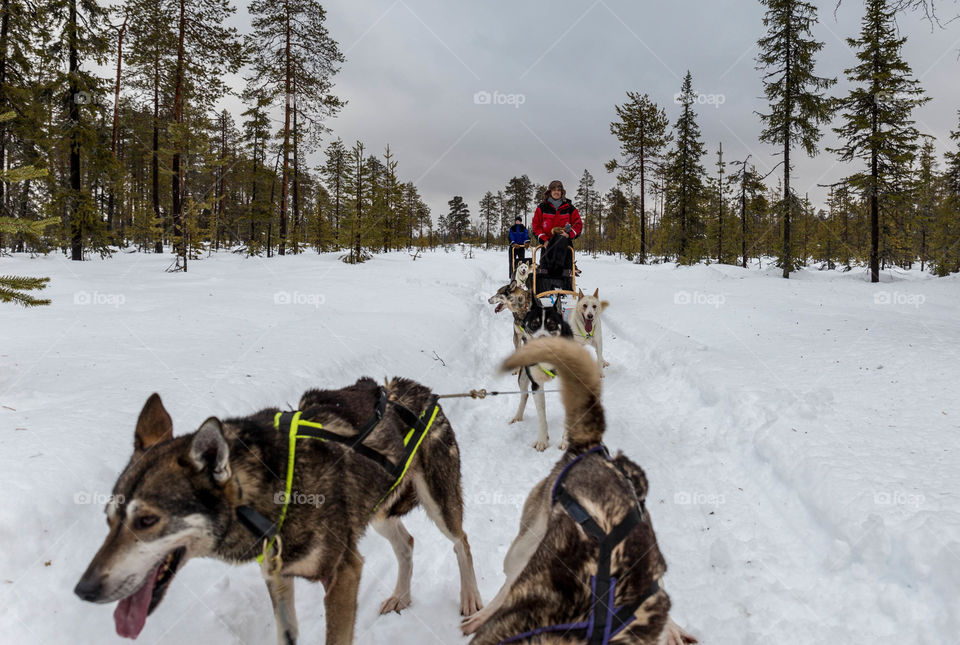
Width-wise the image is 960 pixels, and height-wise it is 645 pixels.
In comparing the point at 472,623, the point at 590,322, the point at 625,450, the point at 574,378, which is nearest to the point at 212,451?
the point at 574,378

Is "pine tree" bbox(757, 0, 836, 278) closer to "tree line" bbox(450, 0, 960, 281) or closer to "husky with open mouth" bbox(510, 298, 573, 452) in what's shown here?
"tree line" bbox(450, 0, 960, 281)

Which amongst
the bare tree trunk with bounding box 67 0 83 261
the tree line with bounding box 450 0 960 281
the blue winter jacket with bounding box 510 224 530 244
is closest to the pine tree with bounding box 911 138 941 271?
the tree line with bounding box 450 0 960 281

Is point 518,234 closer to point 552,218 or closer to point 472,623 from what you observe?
point 552,218

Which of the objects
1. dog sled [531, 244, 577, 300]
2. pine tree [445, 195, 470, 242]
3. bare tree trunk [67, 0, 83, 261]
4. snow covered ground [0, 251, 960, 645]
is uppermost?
pine tree [445, 195, 470, 242]

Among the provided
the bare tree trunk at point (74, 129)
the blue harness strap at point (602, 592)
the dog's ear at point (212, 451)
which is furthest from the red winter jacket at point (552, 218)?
the bare tree trunk at point (74, 129)

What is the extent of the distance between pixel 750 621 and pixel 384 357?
509 cm

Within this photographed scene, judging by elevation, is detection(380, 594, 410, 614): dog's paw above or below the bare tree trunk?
below

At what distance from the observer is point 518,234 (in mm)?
16188

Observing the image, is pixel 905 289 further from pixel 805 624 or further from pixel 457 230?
pixel 457 230

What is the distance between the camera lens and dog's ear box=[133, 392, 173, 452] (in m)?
1.79

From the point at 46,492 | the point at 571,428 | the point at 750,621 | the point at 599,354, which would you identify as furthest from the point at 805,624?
the point at 599,354

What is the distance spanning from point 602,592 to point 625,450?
11.0ft

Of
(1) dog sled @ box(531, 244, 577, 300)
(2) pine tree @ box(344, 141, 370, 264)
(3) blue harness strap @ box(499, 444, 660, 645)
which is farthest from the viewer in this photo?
(2) pine tree @ box(344, 141, 370, 264)

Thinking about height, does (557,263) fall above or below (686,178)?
below
